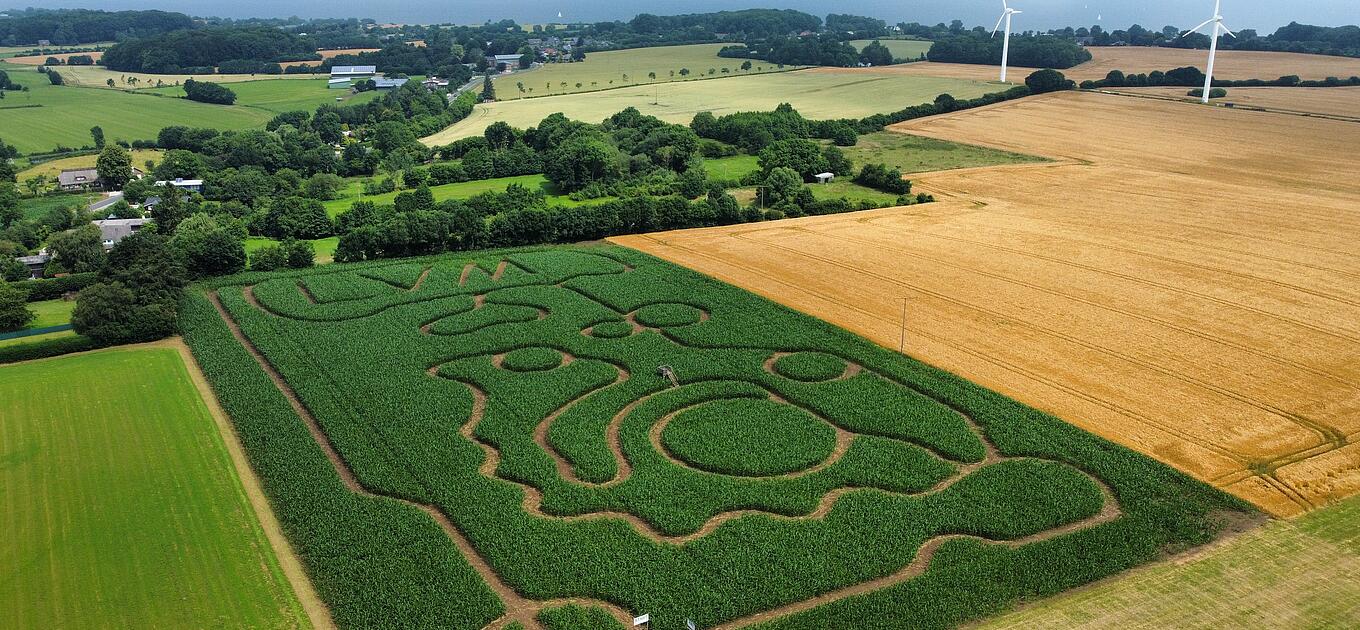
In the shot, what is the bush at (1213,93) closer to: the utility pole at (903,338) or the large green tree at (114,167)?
the utility pole at (903,338)

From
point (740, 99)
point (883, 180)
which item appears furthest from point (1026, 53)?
point (883, 180)

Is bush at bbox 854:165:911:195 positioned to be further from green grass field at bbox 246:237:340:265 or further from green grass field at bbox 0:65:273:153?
green grass field at bbox 0:65:273:153

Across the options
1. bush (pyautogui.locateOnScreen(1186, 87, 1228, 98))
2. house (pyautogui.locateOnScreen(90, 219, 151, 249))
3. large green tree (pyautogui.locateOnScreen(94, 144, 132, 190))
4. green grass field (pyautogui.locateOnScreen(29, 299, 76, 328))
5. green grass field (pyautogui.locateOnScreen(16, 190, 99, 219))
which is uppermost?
bush (pyautogui.locateOnScreen(1186, 87, 1228, 98))

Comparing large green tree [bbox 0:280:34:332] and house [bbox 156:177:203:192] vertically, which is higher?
house [bbox 156:177:203:192]

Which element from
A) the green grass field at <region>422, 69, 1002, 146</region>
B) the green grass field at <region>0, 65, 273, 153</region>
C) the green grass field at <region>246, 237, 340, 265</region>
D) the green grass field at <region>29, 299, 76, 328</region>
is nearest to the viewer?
the green grass field at <region>29, 299, 76, 328</region>

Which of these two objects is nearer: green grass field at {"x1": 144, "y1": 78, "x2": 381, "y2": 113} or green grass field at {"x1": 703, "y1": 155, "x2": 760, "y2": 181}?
green grass field at {"x1": 703, "y1": 155, "x2": 760, "y2": 181}

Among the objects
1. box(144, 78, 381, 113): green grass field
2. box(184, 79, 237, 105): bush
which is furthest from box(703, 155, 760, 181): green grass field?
box(184, 79, 237, 105): bush

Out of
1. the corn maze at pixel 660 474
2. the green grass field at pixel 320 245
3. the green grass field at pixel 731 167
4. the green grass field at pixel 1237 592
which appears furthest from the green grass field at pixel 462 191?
the green grass field at pixel 1237 592

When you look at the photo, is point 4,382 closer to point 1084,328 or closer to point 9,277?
point 9,277
